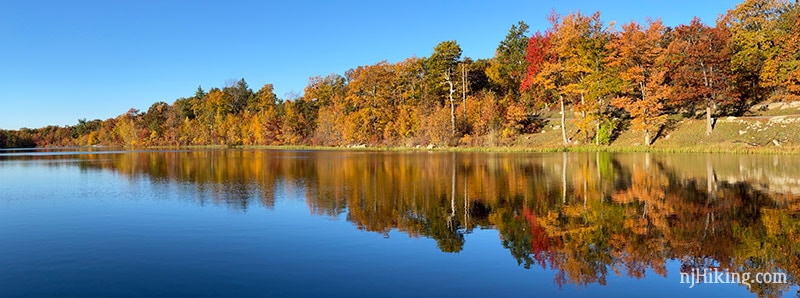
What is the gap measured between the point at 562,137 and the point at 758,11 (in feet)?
71.1

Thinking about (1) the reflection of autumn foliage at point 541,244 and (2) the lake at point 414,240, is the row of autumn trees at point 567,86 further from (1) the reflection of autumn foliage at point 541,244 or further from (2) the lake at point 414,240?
(1) the reflection of autumn foliage at point 541,244

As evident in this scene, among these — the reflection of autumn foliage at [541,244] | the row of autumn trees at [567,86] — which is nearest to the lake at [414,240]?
the reflection of autumn foliage at [541,244]

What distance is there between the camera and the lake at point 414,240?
26.7 feet

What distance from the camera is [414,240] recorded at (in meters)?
11.4

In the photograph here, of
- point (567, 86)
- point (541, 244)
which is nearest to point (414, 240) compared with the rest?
point (541, 244)

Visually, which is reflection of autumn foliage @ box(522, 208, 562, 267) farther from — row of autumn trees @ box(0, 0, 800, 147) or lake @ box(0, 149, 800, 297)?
row of autumn trees @ box(0, 0, 800, 147)

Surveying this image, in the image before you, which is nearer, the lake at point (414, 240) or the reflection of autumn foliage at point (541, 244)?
the lake at point (414, 240)

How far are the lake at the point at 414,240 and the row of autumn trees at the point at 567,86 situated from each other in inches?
1068

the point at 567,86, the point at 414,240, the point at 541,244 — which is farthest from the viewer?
the point at 567,86

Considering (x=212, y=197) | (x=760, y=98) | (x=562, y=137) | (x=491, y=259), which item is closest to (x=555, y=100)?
(x=562, y=137)

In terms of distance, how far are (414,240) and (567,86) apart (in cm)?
4171

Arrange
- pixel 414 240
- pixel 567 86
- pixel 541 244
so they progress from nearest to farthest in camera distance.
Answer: pixel 541 244
pixel 414 240
pixel 567 86

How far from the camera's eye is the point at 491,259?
9.69m

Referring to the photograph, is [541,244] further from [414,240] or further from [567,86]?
[567,86]
